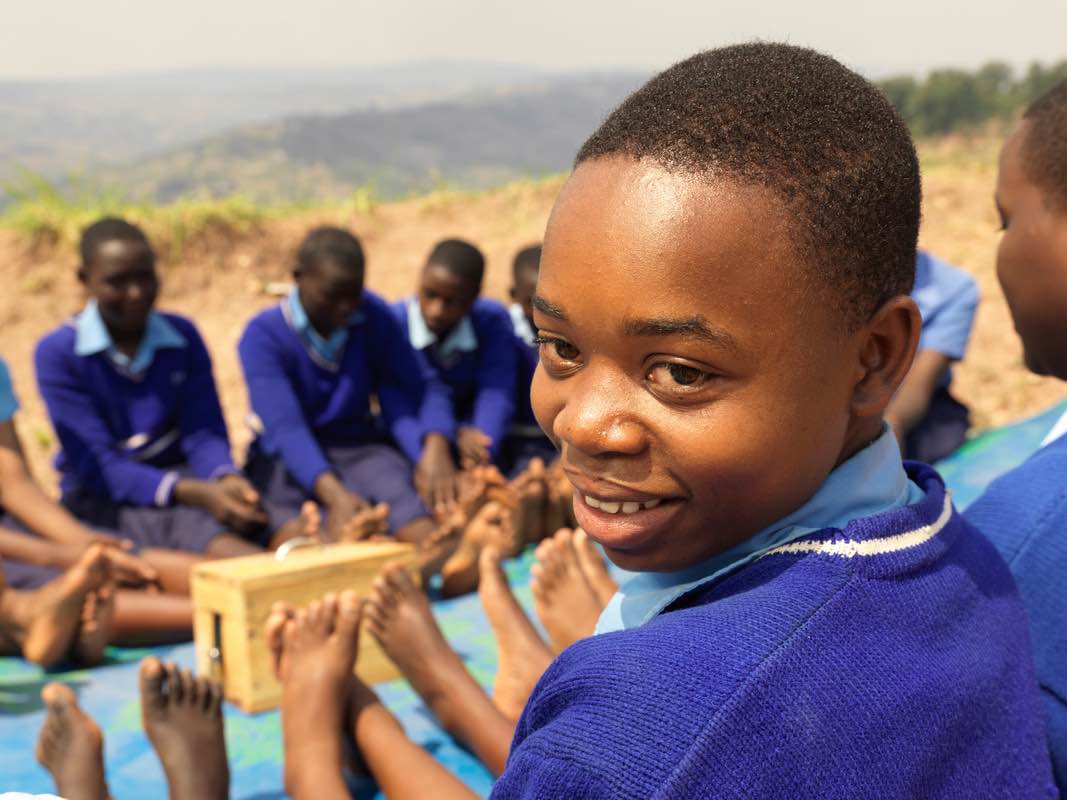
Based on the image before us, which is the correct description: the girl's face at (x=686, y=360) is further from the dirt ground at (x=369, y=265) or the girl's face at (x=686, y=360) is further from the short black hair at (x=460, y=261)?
the dirt ground at (x=369, y=265)

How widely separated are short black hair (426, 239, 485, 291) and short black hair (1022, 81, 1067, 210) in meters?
2.72

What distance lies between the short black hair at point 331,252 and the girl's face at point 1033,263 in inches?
102

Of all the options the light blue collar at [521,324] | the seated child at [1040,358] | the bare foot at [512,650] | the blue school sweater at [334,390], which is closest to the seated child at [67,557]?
the blue school sweater at [334,390]

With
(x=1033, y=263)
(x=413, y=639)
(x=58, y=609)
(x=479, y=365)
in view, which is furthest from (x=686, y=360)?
(x=479, y=365)

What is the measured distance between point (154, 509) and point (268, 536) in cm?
38

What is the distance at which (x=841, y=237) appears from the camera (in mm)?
975

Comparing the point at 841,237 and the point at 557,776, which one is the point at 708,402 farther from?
the point at 557,776

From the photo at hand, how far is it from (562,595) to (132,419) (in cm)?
203

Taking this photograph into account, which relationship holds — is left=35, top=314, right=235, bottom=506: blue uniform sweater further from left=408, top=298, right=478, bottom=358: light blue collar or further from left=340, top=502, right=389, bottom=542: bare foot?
left=408, top=298, right=478, bottom=358: light blue collar

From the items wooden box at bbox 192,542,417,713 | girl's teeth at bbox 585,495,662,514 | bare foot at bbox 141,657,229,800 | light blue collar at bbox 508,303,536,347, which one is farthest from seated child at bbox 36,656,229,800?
light blue collar at bbox 508,303,536,347


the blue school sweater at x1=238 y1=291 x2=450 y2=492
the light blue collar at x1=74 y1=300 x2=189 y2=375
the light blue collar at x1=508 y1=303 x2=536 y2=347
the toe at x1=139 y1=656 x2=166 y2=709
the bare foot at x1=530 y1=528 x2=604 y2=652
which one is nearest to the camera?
the toe at x1=139 y1=656 x2=166 y2=709

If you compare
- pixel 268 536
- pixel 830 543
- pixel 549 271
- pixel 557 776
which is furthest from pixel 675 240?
pixel 268 536

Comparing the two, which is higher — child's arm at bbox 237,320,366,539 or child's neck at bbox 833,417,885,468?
child's neck at bbox 833,417,885,468

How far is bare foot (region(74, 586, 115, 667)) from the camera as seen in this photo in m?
2.84
